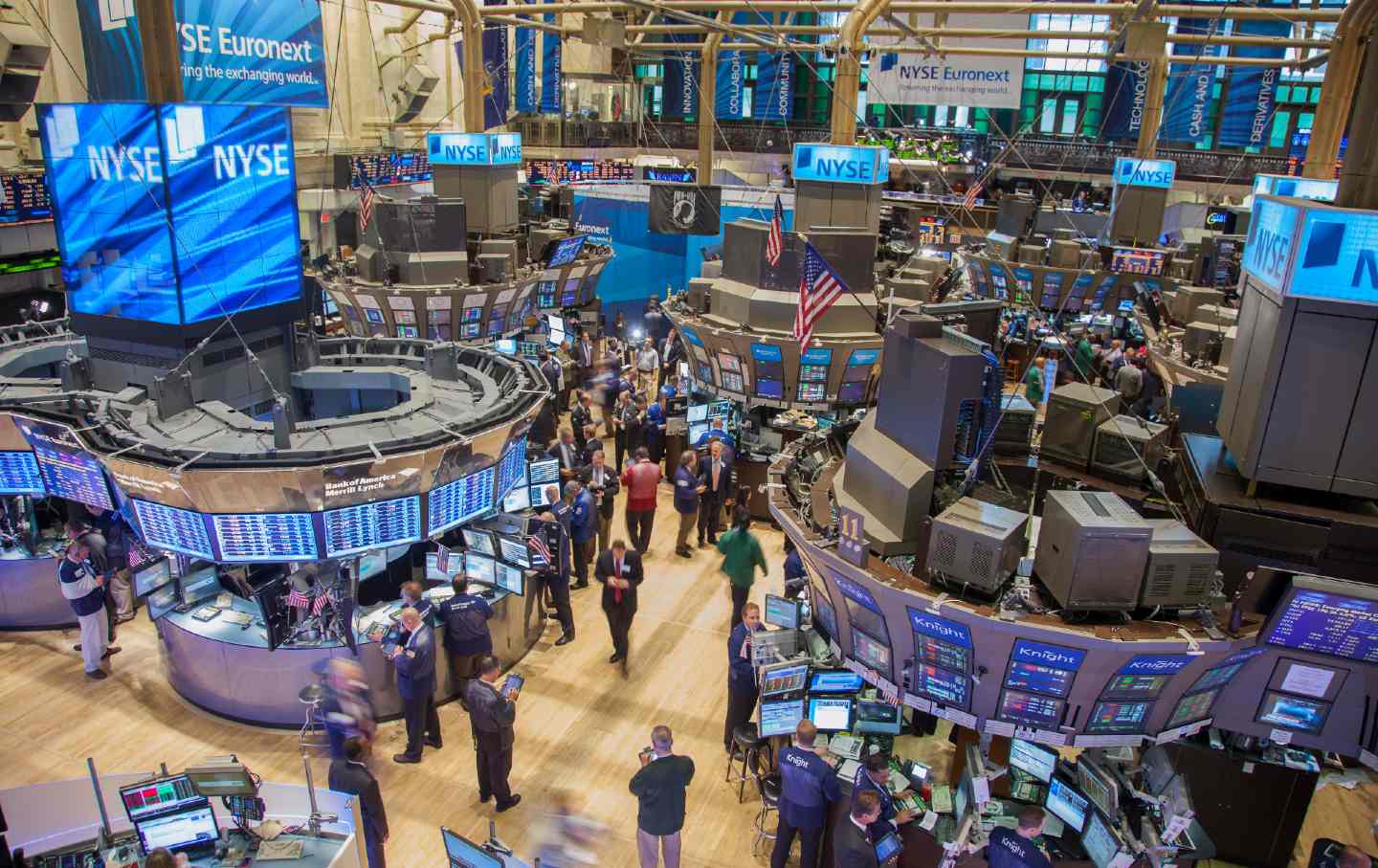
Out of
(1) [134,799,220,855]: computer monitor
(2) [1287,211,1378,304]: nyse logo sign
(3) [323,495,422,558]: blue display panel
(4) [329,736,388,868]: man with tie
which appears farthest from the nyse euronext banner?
(2) [1287,211,1378,304]: nyse logo sign

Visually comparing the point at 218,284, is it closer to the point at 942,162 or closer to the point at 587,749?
the point at 587,749

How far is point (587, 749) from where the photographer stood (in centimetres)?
801

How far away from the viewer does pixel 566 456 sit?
11.6 metres

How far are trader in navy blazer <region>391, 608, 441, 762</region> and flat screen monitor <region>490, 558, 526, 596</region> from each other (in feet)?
3.37

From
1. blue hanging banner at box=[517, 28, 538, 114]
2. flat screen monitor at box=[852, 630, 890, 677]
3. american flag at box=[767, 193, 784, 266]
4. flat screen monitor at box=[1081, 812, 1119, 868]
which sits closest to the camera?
flat screen monitor at box=[1081, 812, 1119, 868]

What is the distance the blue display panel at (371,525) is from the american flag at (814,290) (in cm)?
433

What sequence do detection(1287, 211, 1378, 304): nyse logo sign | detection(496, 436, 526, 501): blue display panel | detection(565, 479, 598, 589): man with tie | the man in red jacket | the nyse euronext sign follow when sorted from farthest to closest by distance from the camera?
the nyse euronext sign, the man in red jacket, detection(565, 479, 598, 589): man with tie, detection(496, 436, 526, 501): blue display panel, detection(1287, 211, 1378, 304): nyse logo sign

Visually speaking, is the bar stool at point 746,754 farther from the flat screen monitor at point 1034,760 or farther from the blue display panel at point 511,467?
the blue display panel at point 511,467

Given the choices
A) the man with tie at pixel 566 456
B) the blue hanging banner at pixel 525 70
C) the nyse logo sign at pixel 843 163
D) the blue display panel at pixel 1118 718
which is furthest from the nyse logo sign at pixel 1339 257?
the blue hanging banner at pixel 525 70

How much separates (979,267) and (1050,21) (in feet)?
57.2

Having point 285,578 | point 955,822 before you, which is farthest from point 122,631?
point 955,822

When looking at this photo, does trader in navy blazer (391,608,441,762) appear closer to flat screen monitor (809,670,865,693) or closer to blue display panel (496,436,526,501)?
blue display panel (496,436,526,501)

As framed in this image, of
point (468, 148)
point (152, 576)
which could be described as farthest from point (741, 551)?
point (468, 148)

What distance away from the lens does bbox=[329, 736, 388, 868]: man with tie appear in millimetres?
6094
